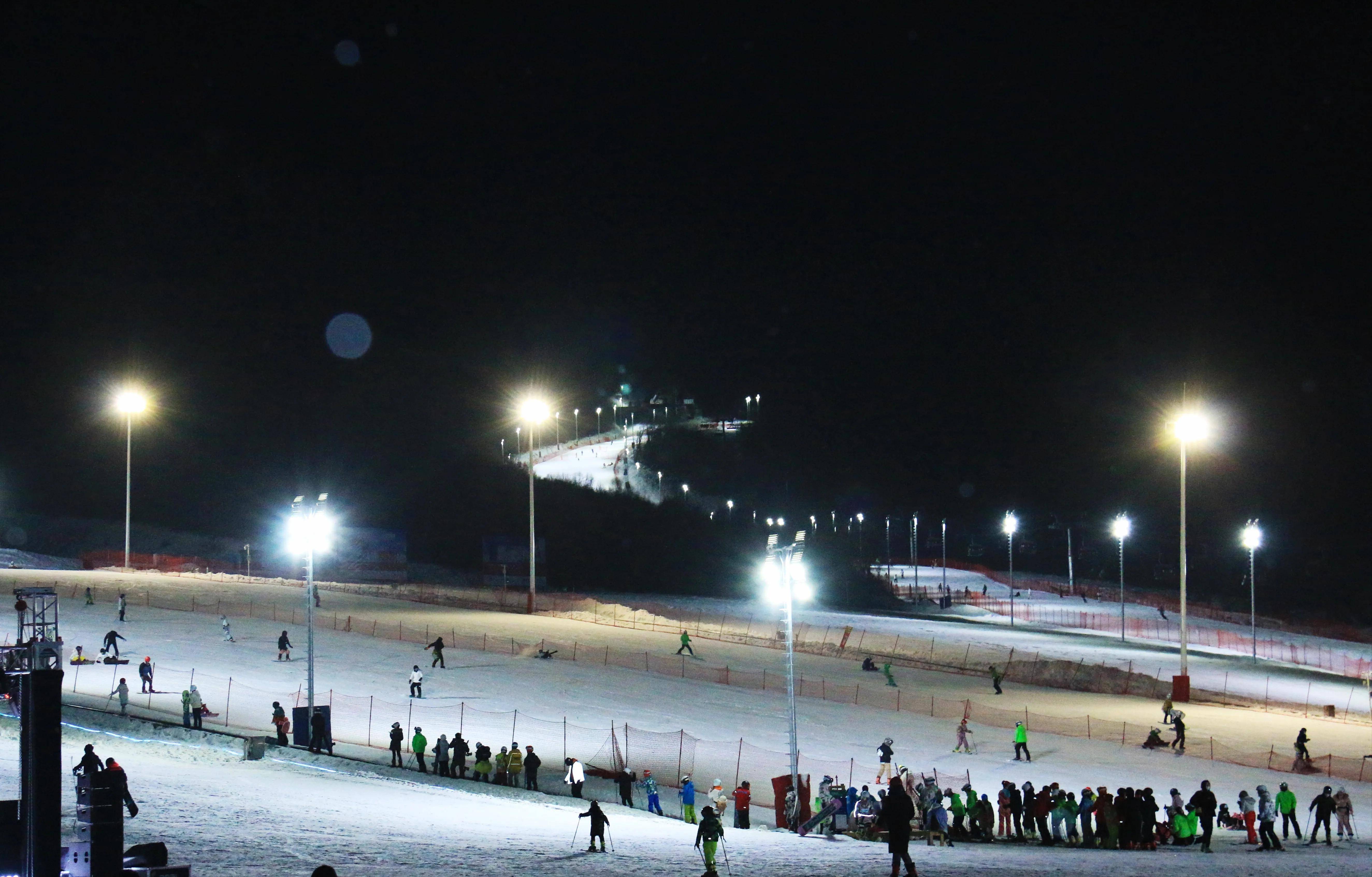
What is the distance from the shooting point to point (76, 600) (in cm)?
4488

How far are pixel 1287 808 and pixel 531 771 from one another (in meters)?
13.1

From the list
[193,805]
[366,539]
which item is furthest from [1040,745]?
[366,539]

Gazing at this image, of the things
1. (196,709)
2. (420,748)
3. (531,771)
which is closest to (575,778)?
(531,771)

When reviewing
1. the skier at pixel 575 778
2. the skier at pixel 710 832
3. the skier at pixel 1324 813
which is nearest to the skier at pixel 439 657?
the skier at pixel 575 778

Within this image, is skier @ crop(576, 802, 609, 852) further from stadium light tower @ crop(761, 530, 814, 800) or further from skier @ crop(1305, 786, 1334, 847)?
skier @ crop(1305, 786, 1334, 847)

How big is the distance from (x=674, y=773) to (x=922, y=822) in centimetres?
620

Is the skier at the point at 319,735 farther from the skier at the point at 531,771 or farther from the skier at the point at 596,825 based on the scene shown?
the skier at the point at 596,825

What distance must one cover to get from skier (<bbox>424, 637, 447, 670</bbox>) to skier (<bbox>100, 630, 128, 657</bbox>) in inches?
333

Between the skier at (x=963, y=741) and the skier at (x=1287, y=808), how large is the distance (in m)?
8.17

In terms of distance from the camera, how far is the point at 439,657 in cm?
3606

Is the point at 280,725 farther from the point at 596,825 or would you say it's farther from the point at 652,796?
the point at 596,825

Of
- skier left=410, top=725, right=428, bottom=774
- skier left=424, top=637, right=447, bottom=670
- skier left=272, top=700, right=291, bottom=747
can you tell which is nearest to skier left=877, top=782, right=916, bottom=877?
skier left=410, top=725, right=428, bottom=774

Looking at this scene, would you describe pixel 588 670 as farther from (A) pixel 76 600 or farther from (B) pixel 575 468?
(B) pixel 575 468

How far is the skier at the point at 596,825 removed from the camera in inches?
656
